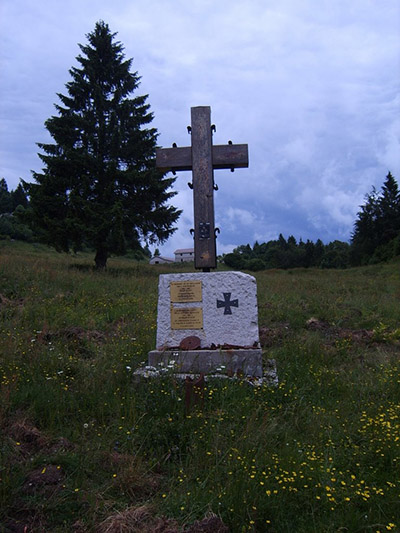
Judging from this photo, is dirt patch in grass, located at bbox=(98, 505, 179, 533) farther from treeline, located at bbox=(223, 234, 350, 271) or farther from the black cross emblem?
treeline, located at bbox=(223, 234, 350, 271)

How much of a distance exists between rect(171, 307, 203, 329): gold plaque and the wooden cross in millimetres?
642

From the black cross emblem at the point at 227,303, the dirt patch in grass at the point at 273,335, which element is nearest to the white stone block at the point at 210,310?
the black cross emblem at the point at 227,303

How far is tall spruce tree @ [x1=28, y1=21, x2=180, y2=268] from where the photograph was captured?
676 inches

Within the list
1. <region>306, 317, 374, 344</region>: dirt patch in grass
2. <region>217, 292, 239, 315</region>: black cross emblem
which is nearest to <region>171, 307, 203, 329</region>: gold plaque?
<region>217, 292, 239, 315</region>: black cross emblem

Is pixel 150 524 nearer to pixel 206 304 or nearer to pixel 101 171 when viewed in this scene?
pixel 206 304

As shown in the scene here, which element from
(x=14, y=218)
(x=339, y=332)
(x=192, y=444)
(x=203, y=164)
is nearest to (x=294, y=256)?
(x=14, y=218)

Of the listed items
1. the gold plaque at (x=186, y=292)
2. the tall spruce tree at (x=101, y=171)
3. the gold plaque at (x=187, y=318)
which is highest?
the tall spruce tree at (x=101, y=171)

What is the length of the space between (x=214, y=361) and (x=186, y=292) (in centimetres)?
94

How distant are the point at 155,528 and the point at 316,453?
1466 millimetres

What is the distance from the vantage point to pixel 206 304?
5.14 metres

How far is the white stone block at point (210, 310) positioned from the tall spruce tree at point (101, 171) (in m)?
12.1

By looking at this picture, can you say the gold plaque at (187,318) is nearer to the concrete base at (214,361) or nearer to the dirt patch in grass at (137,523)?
the concrete base at (214,361)

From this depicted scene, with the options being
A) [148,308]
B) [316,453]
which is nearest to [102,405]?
[316,453]

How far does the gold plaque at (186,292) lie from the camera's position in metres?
5.16
